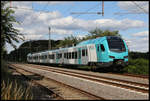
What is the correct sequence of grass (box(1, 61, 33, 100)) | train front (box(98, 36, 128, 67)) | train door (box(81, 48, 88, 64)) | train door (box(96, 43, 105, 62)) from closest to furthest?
grass (box(1, 61, 33, 100)) → train front (box(98, 36, 128, 67)) → train door (box(96, 43, 105, 62)) → train door (box(81, 48, 88, 64))

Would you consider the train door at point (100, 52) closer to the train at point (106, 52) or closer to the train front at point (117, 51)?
the train at point (106, 52)

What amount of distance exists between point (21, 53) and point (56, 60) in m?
53.6

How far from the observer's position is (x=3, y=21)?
25.0ft

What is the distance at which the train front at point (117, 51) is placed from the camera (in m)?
16.8

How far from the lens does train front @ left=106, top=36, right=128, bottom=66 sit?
16.8 metres

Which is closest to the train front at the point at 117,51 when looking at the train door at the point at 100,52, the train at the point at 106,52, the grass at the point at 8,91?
the train at the point at 106,52

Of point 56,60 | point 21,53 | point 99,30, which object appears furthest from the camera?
point 21,53

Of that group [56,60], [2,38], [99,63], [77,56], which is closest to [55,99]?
[2,38]

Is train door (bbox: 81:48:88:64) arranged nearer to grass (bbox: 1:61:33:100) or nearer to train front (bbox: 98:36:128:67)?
train front (bbox: 98:36:128:67)

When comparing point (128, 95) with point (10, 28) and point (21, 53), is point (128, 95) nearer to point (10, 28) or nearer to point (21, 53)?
point (10, 28)

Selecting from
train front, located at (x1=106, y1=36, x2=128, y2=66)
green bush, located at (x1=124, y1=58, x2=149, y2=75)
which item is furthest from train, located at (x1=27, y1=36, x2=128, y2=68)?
green bush, located at (x1=124, y1=58, x2=149, y2=75)

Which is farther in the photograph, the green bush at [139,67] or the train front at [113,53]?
the green bush at [139,67]

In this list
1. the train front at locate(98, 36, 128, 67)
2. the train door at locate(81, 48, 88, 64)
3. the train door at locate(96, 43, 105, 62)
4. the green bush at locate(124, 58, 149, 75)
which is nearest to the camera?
the train front at locate(98, 36, 128, 67)

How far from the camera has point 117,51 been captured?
17.1 meters
